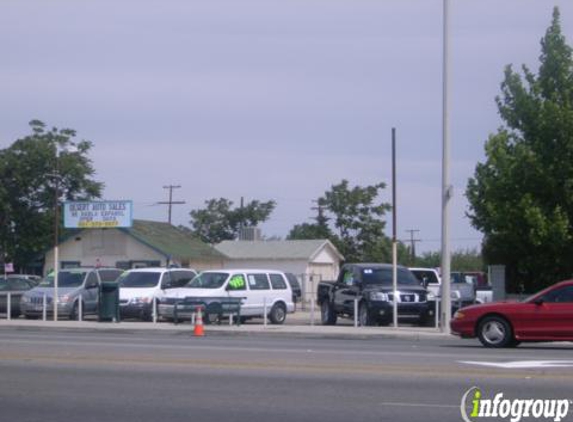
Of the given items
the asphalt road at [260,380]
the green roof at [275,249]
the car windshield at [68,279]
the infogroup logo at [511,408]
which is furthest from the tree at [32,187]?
the infogroup logo at [511,408]

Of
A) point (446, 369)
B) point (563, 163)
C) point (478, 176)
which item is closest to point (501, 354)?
point (446, 369)

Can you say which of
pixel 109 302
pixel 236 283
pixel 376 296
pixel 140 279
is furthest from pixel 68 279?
pixel 376 296

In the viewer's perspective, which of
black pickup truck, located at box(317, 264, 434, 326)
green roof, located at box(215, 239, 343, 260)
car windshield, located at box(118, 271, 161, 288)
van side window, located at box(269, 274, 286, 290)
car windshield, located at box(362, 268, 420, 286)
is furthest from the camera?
green roof, located at box(215, 239, 343, 260)

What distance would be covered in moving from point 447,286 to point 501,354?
789 cm

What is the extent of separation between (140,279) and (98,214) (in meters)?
19.4

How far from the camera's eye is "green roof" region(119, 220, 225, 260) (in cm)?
5666

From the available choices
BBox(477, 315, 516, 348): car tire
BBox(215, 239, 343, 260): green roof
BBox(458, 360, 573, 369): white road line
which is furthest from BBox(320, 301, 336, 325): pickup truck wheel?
BBox(215, 239, 343, 260): green roof

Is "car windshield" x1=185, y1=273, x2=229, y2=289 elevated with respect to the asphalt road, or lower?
elevated

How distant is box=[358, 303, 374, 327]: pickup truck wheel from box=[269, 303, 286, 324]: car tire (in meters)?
3.22

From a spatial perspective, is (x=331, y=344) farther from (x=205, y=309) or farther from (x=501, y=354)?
(x=205, y=309)

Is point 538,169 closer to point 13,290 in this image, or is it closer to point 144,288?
point 144,288

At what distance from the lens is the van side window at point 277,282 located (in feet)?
111

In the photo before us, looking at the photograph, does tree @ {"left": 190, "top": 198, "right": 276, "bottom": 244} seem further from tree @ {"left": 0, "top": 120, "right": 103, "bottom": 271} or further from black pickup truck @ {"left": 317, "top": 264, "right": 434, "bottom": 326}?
black pickup truck @ {"left": 317, "top": 264, "right": 434, "bottom": 326}

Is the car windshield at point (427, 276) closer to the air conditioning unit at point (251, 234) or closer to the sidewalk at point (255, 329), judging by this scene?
the sidewalk at point (255, 329)
